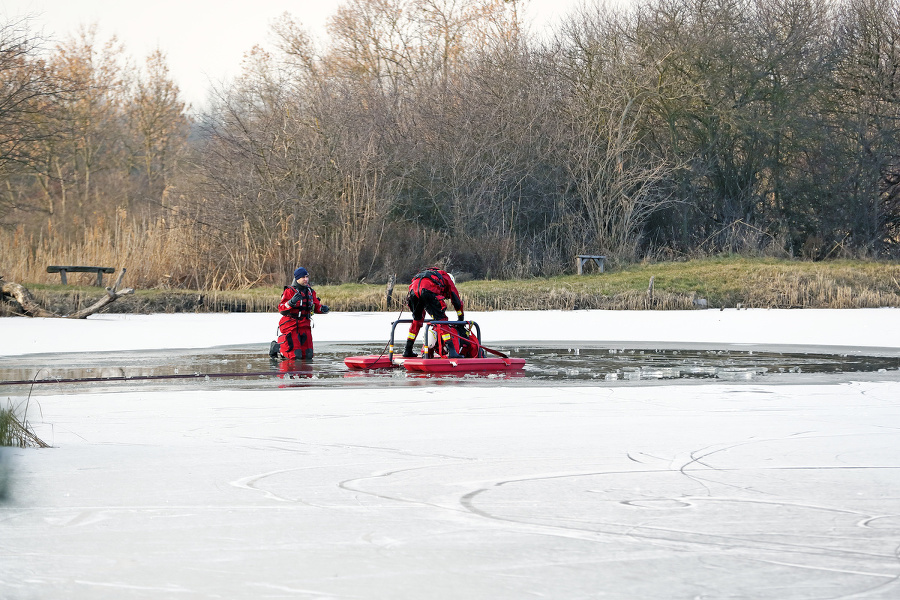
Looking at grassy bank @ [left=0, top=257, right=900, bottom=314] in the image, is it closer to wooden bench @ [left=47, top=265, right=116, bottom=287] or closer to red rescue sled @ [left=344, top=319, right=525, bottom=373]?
wooden bench @ [left=47, top=265, right=116, bottom=287]

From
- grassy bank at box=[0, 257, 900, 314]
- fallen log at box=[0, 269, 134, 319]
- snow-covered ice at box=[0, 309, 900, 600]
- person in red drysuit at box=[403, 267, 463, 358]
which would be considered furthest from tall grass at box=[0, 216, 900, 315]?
snow-covered ice at box=[0, 309, 900, 600]

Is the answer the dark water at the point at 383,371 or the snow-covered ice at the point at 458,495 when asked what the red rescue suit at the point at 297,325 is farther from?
the snow-covered ice at the point at 458,495

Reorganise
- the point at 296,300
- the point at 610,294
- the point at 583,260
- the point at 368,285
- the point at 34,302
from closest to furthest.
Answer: the point at 296,300 < the point at 34,302 < the point at 610,294 < the point at 368,285 < the point at 583,260

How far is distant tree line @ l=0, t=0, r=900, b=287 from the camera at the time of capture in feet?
81.3

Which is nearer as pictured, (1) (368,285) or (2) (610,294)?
Result: (2) (610,294)

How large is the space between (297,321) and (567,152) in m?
Answer: 16.9

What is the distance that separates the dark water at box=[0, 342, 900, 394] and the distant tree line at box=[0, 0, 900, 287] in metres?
11.3

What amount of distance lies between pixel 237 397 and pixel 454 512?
4.59 metres

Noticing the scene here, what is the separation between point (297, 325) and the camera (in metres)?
12.3

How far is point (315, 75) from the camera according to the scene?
1187 inches

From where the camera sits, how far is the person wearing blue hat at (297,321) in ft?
39.8

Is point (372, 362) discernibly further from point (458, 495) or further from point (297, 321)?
point (458, 495)

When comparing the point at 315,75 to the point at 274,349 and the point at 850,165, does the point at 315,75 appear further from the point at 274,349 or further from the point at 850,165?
the point at 274,349

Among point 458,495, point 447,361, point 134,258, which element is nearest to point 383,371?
point 447,361
